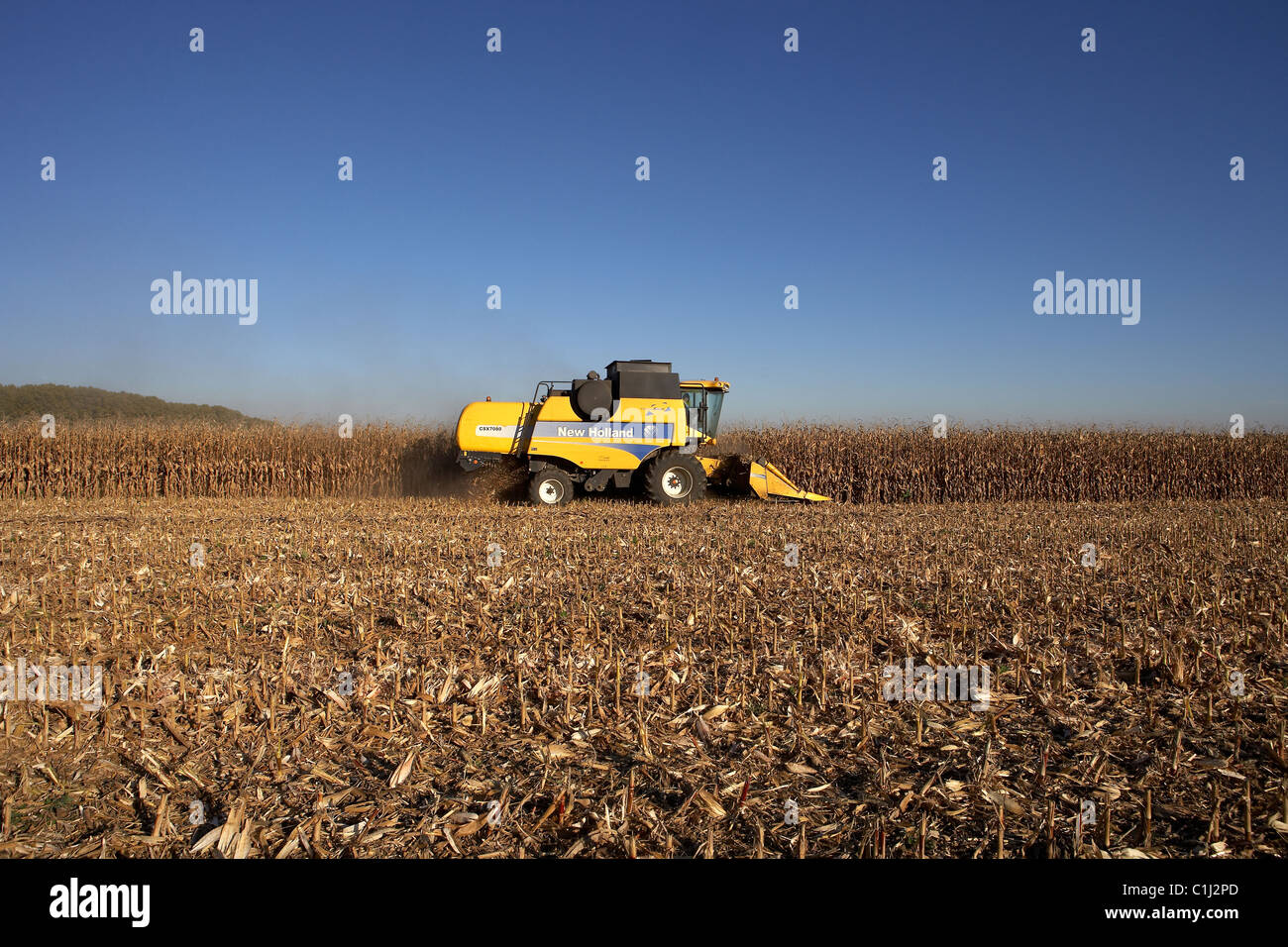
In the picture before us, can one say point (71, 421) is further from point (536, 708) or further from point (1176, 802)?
point (1176, 802)

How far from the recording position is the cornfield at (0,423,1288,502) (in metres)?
17.7

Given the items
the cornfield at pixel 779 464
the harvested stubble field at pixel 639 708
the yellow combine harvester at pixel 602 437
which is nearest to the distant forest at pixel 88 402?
the cornfield at pixel 779 464

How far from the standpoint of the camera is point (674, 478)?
13.9m

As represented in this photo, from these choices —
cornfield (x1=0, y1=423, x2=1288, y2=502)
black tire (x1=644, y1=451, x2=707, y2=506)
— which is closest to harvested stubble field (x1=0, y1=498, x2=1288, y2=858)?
black tire (x1=644, y1=451, x2=707, y2=506)

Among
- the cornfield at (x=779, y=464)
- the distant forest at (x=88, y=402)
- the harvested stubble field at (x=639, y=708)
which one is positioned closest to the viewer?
the harvested stubble field at (x=639, y=708)

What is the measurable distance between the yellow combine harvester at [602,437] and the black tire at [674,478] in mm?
19

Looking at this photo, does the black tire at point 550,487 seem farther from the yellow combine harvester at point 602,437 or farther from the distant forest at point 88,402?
the distant forest at point 88,402

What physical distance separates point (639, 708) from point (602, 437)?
991 centimetres

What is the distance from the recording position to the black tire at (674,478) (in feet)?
44.8

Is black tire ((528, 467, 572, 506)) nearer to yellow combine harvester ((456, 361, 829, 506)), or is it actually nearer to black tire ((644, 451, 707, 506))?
yellow combine harvester ((456, 361, 829, 506))

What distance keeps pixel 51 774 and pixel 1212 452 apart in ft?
77.0

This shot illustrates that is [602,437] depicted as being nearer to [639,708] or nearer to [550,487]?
[550,487]

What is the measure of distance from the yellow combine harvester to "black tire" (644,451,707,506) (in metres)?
0.02

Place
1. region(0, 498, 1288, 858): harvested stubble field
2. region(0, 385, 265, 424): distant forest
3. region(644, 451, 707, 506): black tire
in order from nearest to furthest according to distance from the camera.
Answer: region(0, 498, 1288, 858): harvested stubble field, region(644, 451, 707, 506): black tire, region(0, 385, 265, 424): distant forest
